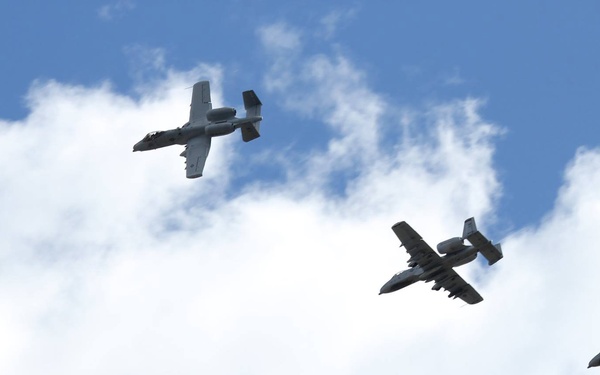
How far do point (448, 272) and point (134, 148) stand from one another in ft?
117

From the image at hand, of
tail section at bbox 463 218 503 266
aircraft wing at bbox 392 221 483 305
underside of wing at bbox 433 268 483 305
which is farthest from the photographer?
underside of wing at bbox 433 268 483 305

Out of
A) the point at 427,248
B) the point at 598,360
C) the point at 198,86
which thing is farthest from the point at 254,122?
the point at 598,360

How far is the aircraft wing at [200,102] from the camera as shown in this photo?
13000cm

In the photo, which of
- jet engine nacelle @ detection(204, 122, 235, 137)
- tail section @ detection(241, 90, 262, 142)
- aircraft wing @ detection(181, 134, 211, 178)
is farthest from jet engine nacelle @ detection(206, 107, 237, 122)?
aircraft wing @ detection(181, 134, 211, 178)

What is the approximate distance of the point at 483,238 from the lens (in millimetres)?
115750

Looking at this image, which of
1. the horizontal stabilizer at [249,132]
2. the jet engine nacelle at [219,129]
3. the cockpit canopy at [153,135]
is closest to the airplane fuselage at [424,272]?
the horizontal stabilizer at [249,132]

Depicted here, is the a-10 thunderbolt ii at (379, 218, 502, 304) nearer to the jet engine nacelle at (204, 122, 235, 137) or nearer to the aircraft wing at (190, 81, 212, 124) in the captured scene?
the jet engine nacelle at (204, 122, 235, 137)

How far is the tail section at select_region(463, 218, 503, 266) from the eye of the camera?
379 feet

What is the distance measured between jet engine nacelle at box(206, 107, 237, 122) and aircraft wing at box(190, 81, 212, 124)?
172 cm

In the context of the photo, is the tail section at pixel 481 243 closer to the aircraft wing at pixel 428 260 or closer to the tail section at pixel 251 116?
the aircraft wing at pixel 428 260

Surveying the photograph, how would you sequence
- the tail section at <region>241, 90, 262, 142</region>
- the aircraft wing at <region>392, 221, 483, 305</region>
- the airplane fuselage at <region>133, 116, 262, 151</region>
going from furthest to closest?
the airplane fuselage at <region>133, 116, 262, 151</region> < the tail section at <region>241, 90, 262, 142</region> < the aircraft wing at <region>392, 221, 483, 305</region>

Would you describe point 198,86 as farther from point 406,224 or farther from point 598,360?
point 598,360

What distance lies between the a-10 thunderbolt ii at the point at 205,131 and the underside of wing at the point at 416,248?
1887 centimetres

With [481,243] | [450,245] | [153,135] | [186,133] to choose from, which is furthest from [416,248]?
[153,135]
